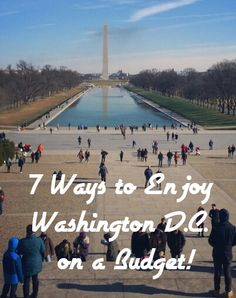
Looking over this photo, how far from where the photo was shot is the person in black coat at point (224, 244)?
6.86 m

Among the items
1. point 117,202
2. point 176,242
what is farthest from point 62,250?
point 117,202

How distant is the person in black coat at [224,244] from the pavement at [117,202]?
1.13 ft

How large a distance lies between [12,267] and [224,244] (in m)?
3.00

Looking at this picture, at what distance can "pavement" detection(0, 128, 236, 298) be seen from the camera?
24.0 feet

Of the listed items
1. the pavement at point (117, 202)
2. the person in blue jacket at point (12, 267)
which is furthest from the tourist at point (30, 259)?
the pavement at point (117, 202)

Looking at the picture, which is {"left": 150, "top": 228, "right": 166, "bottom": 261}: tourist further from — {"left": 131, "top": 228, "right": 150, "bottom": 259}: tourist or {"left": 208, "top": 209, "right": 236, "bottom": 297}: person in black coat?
{"left": 208, "top": 209, "right": 236, "bottom": 297}: person in black coat

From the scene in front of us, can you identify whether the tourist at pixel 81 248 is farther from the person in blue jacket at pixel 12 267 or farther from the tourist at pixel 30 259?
the person in blue jacket at pixel 12 267

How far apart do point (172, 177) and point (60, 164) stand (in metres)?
7.19

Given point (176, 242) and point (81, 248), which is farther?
point (81, 248)

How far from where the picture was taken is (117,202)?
1705cm

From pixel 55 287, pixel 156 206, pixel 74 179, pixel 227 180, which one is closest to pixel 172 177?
pixel 227 180

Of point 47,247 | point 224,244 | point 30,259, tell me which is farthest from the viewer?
point 47,247

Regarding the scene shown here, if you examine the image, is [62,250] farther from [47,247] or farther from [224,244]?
[224,244]

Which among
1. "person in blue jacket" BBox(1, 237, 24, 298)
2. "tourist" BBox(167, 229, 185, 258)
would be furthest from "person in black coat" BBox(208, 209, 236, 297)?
"person in blue jacket" BBox(1, 237, 24, 298)
